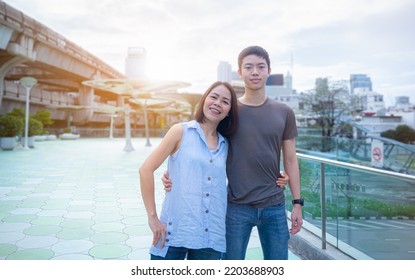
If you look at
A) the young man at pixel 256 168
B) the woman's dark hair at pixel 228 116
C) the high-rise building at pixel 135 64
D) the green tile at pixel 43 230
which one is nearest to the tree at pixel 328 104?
the green tile at pixel 43 230

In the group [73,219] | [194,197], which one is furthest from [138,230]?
[194,197]

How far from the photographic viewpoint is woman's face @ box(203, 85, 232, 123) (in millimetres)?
1362

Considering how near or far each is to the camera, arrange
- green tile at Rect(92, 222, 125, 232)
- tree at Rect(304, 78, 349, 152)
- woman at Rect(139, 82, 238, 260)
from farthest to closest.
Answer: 1. tree at Rect(304, 78, 349, 152)
2. green tile at Rect(92, 222, 125, 232)
3. woman at Rect(139, 82, 238, 260)

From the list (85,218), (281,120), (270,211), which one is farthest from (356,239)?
(85,218)

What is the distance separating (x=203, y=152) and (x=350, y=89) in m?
30.7

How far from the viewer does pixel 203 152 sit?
1.32 meters

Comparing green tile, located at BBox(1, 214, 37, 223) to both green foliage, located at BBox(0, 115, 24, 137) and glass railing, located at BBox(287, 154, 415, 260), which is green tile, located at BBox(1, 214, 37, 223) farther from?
green foliage, located at BBox(0, 115, 24, 137)

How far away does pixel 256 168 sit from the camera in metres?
1.47

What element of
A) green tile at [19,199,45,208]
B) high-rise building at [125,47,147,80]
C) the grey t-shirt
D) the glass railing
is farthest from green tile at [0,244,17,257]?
high-rise building at [125,47,147,80]

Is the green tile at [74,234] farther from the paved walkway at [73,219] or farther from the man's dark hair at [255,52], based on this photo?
the man's dark hair at [255,52]

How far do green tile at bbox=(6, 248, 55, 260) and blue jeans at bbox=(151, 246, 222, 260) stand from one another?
1464mm

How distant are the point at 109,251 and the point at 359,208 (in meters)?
2.00
